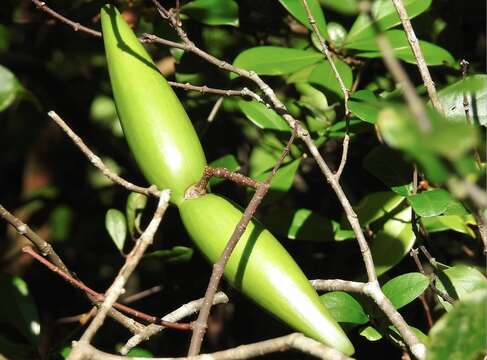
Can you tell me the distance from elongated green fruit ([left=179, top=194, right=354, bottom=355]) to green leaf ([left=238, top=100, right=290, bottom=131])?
33 cm

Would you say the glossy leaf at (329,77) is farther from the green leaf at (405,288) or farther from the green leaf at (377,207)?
the green leaf at (405,288)

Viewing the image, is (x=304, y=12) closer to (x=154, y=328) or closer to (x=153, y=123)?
(x=153, y=123)

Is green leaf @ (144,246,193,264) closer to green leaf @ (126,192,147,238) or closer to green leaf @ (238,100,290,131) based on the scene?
green leaf @ (126,192,147,238)

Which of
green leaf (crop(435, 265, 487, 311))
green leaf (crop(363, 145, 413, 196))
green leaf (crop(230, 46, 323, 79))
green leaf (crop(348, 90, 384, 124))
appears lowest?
green leaf (crop(435, 265, 487, 311))

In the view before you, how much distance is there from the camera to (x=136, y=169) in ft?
4.82

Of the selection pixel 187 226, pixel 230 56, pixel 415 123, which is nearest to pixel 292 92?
pixel 230 56

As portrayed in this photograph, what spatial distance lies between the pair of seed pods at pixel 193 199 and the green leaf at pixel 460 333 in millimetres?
117

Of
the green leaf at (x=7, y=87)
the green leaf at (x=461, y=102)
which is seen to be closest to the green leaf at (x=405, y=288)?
the green leaf at (x=461, y=102)

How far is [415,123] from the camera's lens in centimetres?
47

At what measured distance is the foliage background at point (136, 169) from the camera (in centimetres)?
131

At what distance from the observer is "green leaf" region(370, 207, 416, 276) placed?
105cm

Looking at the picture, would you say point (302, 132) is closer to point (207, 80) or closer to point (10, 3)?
point (207, 80)

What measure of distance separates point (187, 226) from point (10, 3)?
85 centimetres

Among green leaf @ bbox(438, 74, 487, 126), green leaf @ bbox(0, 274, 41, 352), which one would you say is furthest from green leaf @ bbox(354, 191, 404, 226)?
green leaf @ bbox(0, 274, 41, 352)
